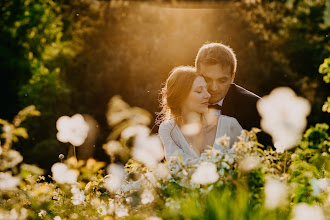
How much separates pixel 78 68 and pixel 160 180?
12.2 m

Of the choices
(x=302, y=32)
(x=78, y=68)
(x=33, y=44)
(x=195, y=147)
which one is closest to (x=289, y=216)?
(x=195, y=147)

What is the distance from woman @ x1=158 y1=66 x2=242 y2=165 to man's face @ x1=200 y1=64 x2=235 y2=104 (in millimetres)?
790

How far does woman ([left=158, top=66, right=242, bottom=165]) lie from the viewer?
482cm

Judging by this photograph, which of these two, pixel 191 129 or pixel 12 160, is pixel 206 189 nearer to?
pixel 12 160

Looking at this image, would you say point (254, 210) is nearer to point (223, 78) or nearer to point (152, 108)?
point (223, 78)

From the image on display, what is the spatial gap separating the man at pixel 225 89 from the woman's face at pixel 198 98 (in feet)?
3.11

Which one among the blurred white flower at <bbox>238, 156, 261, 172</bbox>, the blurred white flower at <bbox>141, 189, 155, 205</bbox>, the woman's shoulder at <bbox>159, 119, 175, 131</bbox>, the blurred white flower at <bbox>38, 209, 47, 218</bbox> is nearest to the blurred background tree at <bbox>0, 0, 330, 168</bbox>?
the woman's shoulder at <bbox>159, 119, 175, 131</bbox>

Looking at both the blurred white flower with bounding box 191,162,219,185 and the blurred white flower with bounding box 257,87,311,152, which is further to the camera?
the blurred white flower with bounding box 257,87,311,152

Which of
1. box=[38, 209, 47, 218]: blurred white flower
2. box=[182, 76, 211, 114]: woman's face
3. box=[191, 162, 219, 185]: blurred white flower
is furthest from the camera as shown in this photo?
box=[182, 76, 211, 114]: woman's face

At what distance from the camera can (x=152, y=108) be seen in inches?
506

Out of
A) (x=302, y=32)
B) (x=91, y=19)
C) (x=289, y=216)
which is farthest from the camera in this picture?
(x=302, y=32)

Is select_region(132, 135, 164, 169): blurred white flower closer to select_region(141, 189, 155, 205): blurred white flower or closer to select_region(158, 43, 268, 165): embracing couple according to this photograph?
select_region(141, 189, 155, 205): blurred white flower

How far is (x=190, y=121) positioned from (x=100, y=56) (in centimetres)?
1019

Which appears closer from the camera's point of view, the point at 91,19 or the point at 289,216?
the point at 289,216
